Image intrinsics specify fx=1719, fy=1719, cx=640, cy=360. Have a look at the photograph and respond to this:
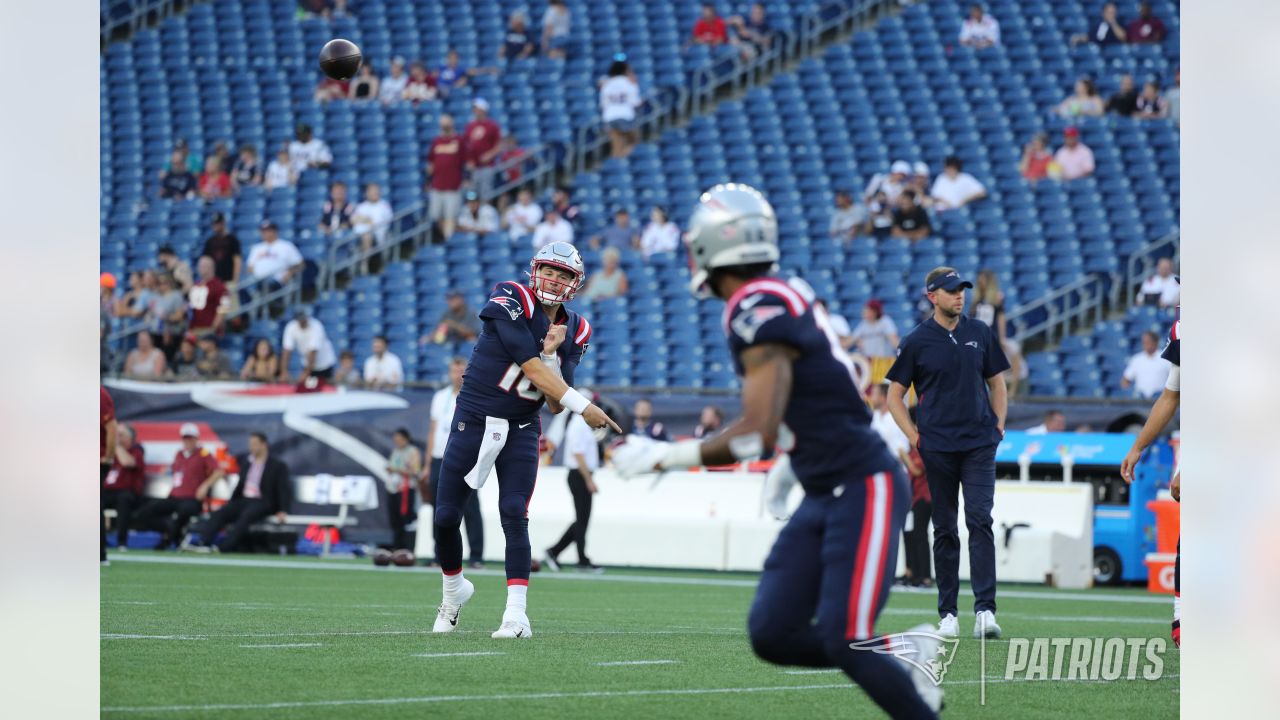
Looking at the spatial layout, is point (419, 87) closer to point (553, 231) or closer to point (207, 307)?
point (553, 231)

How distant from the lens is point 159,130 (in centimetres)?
2603

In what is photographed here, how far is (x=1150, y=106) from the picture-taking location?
2131 cm

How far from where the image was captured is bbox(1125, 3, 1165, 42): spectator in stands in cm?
2222

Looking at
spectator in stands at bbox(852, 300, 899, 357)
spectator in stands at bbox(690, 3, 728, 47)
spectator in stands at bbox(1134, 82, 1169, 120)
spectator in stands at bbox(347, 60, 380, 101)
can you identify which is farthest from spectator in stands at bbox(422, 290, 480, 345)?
spectator in stands at bbox(1134, 82, 1169, 120)

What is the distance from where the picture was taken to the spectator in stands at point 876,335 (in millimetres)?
17562

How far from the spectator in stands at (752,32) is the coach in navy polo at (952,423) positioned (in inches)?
618

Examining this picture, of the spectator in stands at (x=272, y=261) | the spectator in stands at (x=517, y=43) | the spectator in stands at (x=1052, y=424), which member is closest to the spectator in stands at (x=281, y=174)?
the spectator in stands at (x=272, y=261)

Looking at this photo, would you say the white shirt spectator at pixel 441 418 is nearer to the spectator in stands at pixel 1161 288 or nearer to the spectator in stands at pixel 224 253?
the spectator in stands at pixel 224 253

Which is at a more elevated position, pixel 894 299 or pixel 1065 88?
pixel 1065 88

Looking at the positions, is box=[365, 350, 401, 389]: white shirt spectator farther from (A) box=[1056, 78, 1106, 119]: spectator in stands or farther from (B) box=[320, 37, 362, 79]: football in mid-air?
(A) box=[1056, 78, 1106, 119]: spectator in stands
